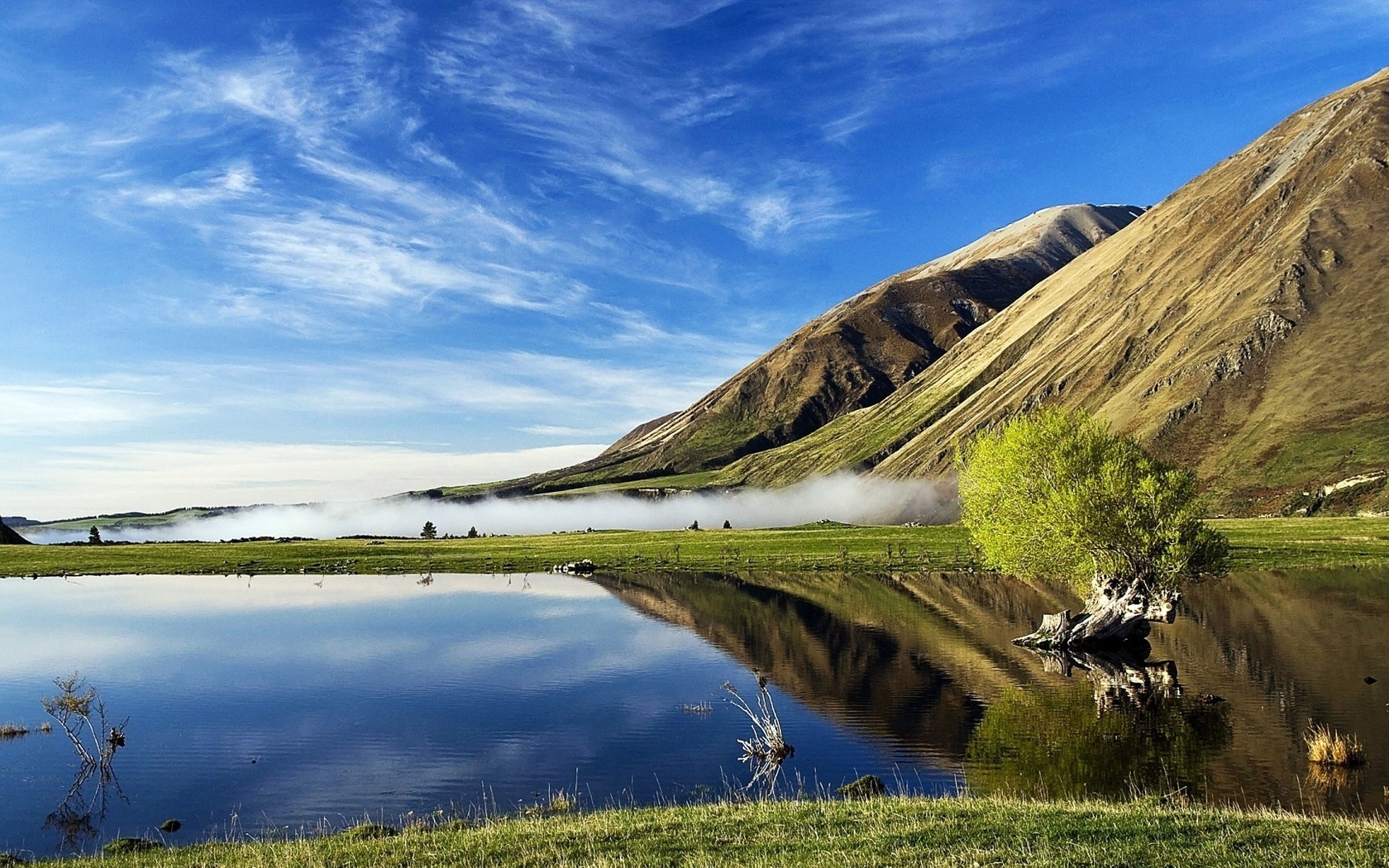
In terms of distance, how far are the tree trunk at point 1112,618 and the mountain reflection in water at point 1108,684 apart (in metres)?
2.31

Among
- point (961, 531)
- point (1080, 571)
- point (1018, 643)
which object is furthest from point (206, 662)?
point (961, 531)

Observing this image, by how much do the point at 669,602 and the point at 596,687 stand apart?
4152cm

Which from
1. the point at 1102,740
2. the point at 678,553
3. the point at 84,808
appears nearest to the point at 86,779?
the point at 84,808

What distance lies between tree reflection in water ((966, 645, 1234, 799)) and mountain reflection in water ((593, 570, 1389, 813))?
126 millimetres

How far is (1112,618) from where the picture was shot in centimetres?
6091

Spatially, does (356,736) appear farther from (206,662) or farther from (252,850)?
(206,662)

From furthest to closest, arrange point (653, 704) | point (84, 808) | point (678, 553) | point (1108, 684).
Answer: point (678, 553) < point (1108, 684) < point (653, 704) < point (84, 808)

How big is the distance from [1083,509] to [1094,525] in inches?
51.7

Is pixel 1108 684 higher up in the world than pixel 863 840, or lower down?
lower down

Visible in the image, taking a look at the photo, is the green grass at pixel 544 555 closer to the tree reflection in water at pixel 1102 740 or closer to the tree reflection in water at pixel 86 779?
the tree reflection in water at pixel 1102 740

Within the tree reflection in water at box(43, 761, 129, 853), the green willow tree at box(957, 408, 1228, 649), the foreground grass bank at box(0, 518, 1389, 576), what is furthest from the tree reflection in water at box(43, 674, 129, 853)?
the foreground grass bank at box(0, 518, 1389, 576)

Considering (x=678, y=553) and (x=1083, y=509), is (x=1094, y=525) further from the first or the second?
(x=678, y=553)

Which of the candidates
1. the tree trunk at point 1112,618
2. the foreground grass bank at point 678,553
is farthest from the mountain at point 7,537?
the tree trunk at point 1112,618

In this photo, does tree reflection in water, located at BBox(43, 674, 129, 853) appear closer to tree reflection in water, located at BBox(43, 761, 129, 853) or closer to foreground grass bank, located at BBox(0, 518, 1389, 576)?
tree reflection in water, located at BBox(43, 761, 129, 853)
